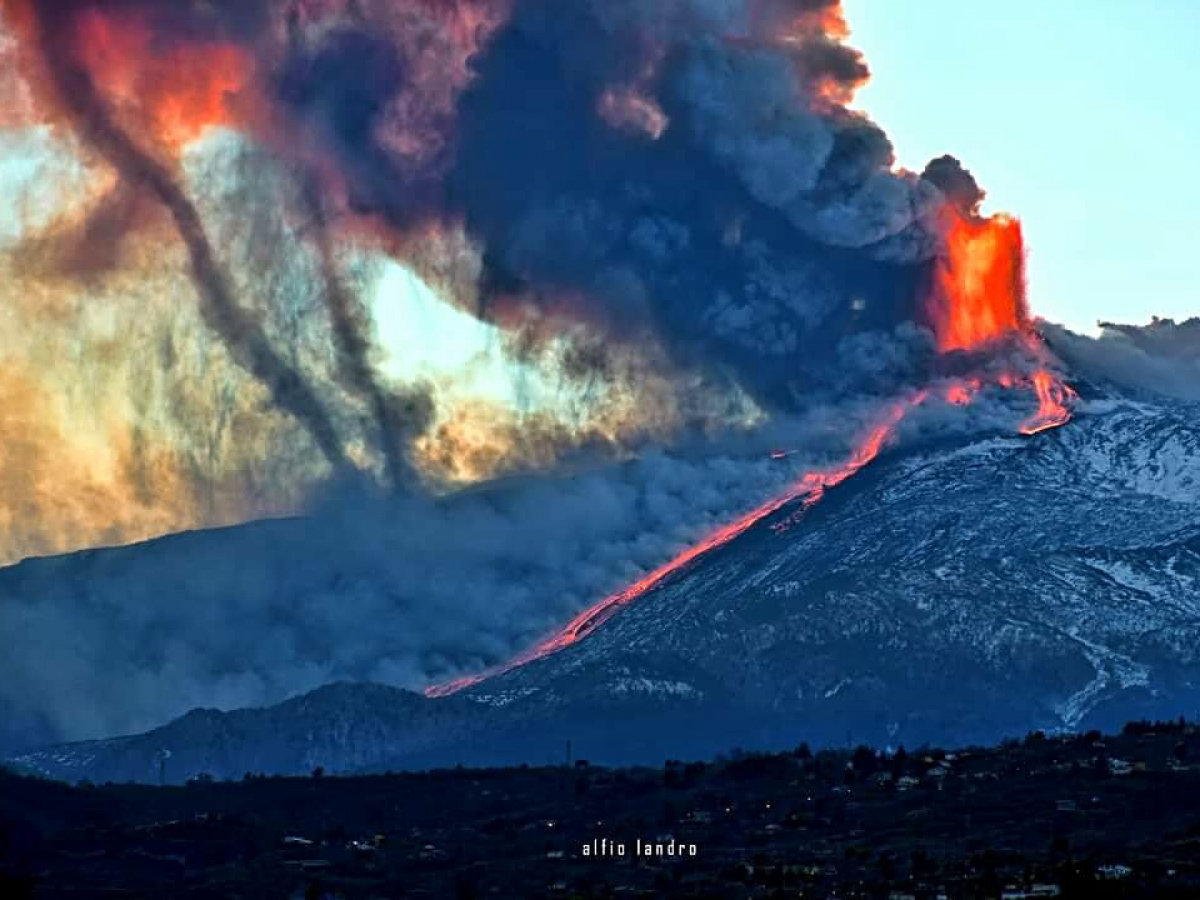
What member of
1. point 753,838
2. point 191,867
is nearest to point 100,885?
point 191,867

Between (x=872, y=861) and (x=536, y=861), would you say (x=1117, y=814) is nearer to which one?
(x=872, y=861)

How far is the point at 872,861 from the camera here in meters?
183

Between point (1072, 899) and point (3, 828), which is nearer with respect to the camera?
point (1072, 899)

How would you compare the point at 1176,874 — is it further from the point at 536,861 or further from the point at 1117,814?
the point at 536,861

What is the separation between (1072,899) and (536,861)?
1930 inches

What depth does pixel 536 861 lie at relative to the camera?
196625 millimetres

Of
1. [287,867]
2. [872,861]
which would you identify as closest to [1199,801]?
[872,861]

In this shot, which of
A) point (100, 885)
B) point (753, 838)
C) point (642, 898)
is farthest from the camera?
point (753, 838)

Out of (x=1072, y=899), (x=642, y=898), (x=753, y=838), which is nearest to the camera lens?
(x=1072, y=899)

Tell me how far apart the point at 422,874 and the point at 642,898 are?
23289 mm

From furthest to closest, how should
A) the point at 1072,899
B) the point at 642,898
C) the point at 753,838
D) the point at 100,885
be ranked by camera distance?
the point at 753,838, the point at 100,885, the point at 642,898, the point at 1072,899

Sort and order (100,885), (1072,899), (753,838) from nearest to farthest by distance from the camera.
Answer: (1072,899) → (100,885) → (753,838)

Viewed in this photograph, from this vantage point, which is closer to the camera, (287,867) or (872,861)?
(872,861)

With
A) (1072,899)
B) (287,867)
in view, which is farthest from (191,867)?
(1072,899)
